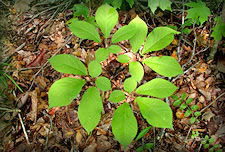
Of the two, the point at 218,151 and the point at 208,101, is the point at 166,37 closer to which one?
the point at 208,101

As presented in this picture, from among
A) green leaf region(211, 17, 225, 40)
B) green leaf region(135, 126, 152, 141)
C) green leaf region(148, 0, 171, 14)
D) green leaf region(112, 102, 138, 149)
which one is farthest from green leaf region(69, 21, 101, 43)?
green leaf region(211, 17, 225, 40)

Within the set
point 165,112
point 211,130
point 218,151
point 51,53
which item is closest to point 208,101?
point 211,130

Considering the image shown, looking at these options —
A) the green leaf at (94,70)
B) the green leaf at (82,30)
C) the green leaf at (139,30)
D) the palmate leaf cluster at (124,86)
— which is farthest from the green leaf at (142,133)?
the green leaf at (82,30)

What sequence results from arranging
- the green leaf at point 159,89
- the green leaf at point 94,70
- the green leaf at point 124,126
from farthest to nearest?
the green leaf at point 94,70 < the green leaf at point 159,89 < the green leaf at point 124,126

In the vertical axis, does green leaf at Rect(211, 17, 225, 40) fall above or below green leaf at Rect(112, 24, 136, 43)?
below

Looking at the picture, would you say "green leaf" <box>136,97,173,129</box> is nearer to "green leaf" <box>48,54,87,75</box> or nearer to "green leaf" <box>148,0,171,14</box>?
"green leaf" <box>48,54,87,75</box>

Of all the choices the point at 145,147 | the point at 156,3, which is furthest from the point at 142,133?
the point at 156,3

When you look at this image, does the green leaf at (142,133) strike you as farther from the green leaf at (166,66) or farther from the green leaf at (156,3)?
the green leaf at (156,3)
